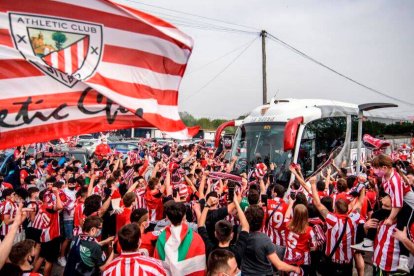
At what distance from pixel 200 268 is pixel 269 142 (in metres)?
8.61

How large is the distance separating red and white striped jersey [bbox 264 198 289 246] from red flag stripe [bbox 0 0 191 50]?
3001mm

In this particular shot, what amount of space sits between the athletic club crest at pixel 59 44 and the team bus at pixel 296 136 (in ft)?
27.7

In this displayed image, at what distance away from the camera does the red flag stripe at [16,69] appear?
9.95ft

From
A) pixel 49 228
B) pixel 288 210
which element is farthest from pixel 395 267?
pixel 49 228

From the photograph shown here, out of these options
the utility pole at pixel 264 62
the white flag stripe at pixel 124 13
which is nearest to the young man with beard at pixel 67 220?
the white flag stripe at pixel 124 13

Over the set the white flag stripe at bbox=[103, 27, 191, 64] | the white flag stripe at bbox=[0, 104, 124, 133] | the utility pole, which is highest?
the utility pole

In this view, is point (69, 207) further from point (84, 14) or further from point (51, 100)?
point (84, 14)

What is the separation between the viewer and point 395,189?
13.5 feet

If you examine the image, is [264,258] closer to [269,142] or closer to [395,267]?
[395,267]

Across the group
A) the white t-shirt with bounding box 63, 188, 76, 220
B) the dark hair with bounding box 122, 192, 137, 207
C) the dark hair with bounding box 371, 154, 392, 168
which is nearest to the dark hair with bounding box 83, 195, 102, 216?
the dark hair with bounding box 122, 192, 137, 207

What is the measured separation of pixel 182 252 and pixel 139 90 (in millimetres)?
1729

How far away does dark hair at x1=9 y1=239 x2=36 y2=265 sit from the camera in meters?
3.41

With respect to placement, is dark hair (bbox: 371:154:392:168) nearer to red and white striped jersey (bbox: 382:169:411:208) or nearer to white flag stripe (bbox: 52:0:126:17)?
red and white striped jersey (bbox: 382:169:411:208)

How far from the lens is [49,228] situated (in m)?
6.28
